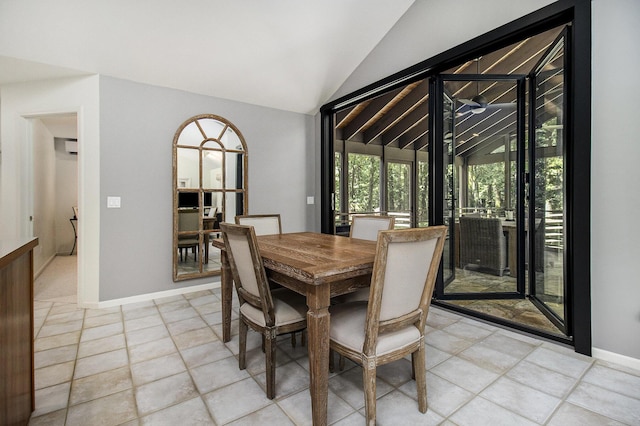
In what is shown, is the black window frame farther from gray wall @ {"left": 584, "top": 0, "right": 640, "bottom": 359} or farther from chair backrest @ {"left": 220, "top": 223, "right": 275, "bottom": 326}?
chair backrest @ {"left": 220, "top": 223, "right": 275, "bottom": 326}

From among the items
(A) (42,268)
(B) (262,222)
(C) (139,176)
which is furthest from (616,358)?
(A) (42,268)

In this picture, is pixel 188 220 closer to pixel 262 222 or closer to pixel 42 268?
pixel 262 222

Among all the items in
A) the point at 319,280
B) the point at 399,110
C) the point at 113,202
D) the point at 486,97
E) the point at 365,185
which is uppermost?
the point at 399,110

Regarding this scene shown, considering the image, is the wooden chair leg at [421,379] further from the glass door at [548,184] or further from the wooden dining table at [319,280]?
the glass door at [548,184]

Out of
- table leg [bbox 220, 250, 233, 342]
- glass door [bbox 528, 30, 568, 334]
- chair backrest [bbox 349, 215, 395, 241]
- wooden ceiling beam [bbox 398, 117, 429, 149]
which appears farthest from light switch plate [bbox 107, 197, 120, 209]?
wooden ceiling beam [bbox 398, 117, 429, 149]

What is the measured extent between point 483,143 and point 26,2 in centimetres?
469

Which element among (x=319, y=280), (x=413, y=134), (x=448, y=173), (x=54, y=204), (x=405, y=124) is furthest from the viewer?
(x=413, y=134)

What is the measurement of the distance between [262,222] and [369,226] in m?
1.06

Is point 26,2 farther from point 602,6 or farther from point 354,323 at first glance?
point 602,6

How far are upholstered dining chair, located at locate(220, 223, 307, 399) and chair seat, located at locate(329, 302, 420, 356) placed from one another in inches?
10.9

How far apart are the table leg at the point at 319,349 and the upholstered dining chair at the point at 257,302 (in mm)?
343

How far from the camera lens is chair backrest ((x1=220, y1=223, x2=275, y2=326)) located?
1.62 meters

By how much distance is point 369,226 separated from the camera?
274 cm

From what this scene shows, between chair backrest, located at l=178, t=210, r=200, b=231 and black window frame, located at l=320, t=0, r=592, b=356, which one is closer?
black window frame, located at l=320, t=0, r=592, b=356
